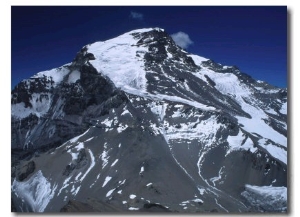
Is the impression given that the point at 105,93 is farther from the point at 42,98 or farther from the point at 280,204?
the point at 280,204

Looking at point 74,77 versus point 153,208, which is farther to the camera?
point 74,77

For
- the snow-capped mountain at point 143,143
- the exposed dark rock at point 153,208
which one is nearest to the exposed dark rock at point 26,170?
the snow-capped mountain at point 143,143

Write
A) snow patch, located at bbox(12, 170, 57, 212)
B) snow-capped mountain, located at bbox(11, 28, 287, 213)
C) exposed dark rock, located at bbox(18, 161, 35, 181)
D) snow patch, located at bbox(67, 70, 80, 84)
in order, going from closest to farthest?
1. snow patch, located at bbox(12, 170, 57, 212)
2. snow-capped mountain, located at bbox(11, 28, 287, 213)
3. exposed dark rock, located at bbox(18, 161, 35, 181)
4. snow patch, located at bbox(67, 70, 80, 84)

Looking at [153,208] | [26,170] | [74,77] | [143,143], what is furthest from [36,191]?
[74,77]

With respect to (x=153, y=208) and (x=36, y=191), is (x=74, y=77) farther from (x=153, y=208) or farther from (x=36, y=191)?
(x=153, y=208)

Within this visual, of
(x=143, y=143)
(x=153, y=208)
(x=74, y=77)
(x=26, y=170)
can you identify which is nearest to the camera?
(x=153, y=208)

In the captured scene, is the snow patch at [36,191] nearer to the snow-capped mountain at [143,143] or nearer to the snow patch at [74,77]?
the snow-capped mountain at [143,143]

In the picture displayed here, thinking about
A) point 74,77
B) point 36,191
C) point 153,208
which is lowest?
point 153,208

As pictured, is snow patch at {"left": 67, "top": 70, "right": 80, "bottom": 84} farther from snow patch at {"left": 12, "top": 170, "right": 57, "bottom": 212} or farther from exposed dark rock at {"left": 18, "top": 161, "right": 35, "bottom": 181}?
snow patch at {"left": 12, "top": 170, "right": 57, "bottom": 212}

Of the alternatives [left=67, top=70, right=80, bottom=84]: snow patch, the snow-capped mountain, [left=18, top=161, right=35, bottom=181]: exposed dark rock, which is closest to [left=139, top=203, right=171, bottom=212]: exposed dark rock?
the snow-capped mountain
